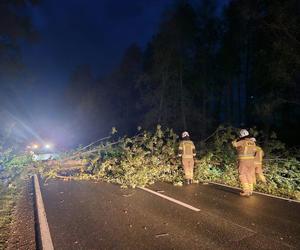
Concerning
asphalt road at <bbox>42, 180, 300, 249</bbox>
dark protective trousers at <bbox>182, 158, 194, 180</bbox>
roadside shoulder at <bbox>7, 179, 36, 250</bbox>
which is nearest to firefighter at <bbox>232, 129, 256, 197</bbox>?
asphalt road at <bbox>42, 180, 300, 249</bbox>

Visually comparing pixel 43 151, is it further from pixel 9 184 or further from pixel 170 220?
pixel 170 220

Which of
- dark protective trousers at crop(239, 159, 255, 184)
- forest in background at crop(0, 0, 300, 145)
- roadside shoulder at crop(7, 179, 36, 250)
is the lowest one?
roadside shoulder at crop(7, 179, 36, 250)

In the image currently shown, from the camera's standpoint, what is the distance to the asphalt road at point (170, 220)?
471 cm

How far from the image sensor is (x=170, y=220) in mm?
5824

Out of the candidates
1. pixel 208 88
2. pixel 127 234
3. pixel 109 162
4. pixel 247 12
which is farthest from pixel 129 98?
pixel 127 234

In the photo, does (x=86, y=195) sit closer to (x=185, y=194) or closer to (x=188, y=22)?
(x=185, y=194)

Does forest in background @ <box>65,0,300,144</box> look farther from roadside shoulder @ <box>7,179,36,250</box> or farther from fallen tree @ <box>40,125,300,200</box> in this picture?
roadside shoulder @ <box>7,179,36,250</box>

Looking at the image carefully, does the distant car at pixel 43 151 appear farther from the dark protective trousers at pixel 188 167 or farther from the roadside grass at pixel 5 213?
the dark protective trousers at pixel 188 167

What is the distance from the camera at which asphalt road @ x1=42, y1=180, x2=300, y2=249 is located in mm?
4707

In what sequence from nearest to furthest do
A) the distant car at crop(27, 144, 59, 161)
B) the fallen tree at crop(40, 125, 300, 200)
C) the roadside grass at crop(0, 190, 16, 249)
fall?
the roadside grass at crop(0, 190, 16, 249), the fallen tree at crop(40, 125, 300, 200), the distant car at crop(27, 144, 59, 161)

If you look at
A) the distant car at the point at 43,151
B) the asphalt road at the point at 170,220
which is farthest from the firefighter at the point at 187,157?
the distant car at the point at 43,151

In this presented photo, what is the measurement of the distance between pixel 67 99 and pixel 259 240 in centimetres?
5560

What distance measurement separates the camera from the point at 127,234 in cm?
509

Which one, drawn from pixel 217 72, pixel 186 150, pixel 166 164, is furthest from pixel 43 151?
pixel 217 72
